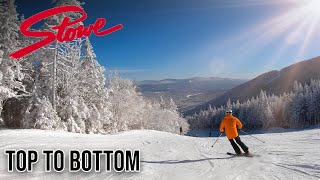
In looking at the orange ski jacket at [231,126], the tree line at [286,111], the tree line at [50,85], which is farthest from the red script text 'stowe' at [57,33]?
the tree line at [286,111]

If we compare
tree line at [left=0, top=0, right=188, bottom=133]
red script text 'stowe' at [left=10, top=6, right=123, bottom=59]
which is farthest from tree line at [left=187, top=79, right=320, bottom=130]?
red script text 'stowe' at [left=10, top=6, right=123, bottom=59]

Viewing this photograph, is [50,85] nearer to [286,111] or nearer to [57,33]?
[57,33]

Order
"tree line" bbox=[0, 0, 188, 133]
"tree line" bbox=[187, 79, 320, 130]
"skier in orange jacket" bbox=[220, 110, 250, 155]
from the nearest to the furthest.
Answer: "skier in orange jacket" bbox=[220, 110, 250, 155]
"tree line" bbox=[0, 0, 188, 133]
"tree line" bbox=[187, 79, 320, 130]

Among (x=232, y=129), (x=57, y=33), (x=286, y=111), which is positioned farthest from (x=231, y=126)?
(x=286, y=111)

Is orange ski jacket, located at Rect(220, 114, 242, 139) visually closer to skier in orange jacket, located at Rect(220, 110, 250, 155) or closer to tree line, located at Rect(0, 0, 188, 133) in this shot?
skier in orange jacket, located at Rect(220, 110, 250, 155)

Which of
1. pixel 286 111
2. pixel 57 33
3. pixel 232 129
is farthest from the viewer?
pixel 286 111

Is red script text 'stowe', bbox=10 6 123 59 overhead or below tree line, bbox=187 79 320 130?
overhead

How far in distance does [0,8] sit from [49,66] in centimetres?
721

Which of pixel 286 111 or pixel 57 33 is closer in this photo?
pixel 57 33

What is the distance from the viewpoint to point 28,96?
33969 mm

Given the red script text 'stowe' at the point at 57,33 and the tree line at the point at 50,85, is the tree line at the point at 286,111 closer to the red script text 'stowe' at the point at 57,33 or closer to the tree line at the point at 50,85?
the tree line at the point at 50,85

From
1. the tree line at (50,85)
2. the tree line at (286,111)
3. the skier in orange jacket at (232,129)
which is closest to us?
the skier in orange jacket at (232,129)

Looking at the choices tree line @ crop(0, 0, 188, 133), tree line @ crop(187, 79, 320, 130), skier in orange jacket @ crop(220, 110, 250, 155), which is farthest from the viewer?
tree line @ crop(187, 79, 320, 130)

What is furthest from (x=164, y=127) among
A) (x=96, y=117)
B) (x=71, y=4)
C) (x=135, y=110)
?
(x=71, y=4)
